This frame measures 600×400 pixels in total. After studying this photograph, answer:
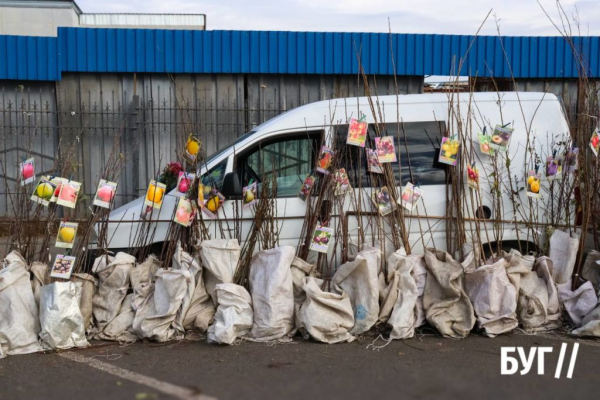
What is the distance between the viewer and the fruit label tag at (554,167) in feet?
19.3

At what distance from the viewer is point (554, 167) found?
5.89 metres

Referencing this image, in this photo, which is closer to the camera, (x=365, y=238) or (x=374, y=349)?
(x=374, y=349)

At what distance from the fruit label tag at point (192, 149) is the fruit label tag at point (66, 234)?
42.2 inches

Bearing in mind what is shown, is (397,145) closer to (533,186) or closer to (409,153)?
(409,153)

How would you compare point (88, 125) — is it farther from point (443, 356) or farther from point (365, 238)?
point (443, 356)

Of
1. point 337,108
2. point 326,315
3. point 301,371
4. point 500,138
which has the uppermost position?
point 337,108

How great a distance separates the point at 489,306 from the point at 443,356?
0.71m

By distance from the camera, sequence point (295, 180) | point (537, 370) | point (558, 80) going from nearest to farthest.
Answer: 1. point (537, 370)
2. point (295, 180)
3. point (558, 80)

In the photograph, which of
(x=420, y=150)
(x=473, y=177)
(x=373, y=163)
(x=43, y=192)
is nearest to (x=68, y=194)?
(x=43, y=192)

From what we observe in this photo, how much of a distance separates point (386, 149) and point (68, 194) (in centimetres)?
263

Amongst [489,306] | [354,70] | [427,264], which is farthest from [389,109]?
[354,70]

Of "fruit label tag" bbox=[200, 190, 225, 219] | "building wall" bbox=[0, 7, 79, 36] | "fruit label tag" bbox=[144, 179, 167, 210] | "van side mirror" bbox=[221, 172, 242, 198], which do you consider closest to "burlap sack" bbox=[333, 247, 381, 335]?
"van side mirror" bbox=[221, 172, 242, 198]

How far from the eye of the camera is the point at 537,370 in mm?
4391

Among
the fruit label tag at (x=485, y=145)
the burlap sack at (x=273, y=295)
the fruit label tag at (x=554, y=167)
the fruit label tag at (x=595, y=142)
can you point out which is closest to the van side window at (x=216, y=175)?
the burlap sack at (x=273, y=295)
